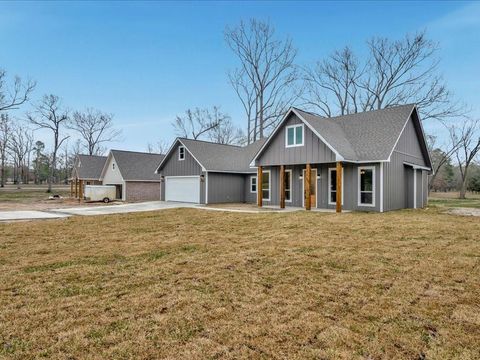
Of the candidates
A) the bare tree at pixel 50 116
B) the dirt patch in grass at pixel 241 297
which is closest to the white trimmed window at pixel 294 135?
the dirt patch in grass at pixel 241 297

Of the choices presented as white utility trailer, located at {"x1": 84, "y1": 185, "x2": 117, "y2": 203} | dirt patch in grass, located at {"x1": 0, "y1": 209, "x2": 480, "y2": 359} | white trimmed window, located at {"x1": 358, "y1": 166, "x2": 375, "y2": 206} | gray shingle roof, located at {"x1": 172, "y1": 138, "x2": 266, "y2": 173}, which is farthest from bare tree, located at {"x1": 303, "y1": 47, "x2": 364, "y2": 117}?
dirt patch in grass, located at {"x1": 0, "y1": 209, "x2": 480, "y2": 359}

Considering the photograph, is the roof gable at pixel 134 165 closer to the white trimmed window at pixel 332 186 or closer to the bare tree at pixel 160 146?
the white trimmed window at pixel 332 186

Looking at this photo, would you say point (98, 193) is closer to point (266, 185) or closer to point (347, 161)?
point (266, 185)

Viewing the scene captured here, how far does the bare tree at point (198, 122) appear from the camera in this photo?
44.0m

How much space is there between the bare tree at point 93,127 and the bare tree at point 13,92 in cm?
1135

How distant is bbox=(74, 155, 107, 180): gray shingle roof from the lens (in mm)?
31125

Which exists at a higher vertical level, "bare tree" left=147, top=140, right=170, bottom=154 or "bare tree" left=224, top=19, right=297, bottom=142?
"bare tree" left=224, top=19, right=297, bottom=142

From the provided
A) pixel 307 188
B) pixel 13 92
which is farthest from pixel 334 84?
pixel 13 92

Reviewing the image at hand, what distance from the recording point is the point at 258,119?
1390 inches

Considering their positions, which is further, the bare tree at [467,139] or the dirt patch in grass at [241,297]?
the bare tree at [467,139]

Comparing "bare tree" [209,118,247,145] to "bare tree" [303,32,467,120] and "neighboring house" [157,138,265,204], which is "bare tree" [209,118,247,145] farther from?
"neighboring house" [157,138,265,204]

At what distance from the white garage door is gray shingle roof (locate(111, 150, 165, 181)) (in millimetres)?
4090

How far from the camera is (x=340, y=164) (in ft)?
48.2

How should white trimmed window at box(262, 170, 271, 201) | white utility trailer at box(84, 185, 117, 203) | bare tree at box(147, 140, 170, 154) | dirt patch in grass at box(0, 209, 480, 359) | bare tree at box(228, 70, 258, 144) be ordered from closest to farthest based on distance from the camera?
dirt patch in grass at box(0, 209, 480, 359), white trimmed window at box(262, 170, 271, 201), white utility trailer at box(84, 185, 117, 203), bare tree at box(228, 70, 258, 144), bare tree at box(147, 140, 170, 154)
